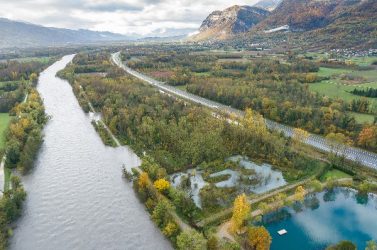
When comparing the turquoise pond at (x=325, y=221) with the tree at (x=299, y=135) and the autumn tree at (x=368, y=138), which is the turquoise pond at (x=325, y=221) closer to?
the tree at (x=299, y=135)

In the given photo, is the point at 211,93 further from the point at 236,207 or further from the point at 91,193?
the point at 236,207

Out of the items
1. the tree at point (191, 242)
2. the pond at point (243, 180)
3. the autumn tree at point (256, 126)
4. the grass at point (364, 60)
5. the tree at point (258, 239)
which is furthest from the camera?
the grass at point (364, 60)

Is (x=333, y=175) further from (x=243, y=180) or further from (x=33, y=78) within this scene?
(x=33, y=78)

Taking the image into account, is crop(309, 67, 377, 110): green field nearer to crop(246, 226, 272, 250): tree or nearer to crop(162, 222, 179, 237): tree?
crop(246, 226, 272, 250): tree

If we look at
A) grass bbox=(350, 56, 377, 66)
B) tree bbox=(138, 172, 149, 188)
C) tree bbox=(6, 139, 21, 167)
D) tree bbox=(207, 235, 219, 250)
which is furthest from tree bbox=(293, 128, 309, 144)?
grass bbox=(350, 56, 377, 66)

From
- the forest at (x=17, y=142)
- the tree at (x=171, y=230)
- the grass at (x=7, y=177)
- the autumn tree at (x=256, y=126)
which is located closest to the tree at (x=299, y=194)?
the autumn tree at (x=256, y=126)

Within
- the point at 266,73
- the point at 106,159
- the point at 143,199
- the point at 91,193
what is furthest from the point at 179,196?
the point at 266,73

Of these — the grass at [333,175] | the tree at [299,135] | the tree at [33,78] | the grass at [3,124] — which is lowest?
the grass at [333,175]

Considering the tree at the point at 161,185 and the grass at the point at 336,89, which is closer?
the tree at the point at 161,185

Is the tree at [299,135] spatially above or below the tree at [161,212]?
above
